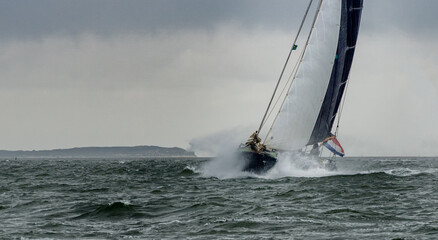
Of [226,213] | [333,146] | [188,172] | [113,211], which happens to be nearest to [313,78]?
[333,146]

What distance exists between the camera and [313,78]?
148 feet

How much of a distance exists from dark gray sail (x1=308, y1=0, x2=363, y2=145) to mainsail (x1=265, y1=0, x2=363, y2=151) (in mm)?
83

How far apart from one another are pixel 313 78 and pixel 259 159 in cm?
798

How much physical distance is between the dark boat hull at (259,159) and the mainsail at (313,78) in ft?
5.69

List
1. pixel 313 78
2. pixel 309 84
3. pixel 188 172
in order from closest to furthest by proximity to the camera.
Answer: pixel 309 84
pixel 313 78
pixel 188 172

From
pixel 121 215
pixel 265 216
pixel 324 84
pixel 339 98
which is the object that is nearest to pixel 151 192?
pixel 121 215

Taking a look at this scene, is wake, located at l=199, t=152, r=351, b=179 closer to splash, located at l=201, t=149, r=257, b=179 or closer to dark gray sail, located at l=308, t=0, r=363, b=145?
splash, located at l=201, t=149, r=257, b=179

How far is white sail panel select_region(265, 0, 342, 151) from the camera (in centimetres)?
4456

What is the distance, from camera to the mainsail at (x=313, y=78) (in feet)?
146

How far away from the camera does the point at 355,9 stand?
48.1m

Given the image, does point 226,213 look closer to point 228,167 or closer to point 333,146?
point 228,167

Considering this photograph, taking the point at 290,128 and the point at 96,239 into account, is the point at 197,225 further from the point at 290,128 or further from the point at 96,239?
the point at 290,128

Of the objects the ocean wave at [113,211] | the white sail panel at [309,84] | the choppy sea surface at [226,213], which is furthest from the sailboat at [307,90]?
the ocean wave at [113,211]

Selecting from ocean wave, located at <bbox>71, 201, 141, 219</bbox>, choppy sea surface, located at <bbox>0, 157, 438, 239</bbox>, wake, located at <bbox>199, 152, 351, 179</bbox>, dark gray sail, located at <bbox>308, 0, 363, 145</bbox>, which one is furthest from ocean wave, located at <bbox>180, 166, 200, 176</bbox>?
ocean wave, located at <bbox>71, 201, 141, 219</bbox>
